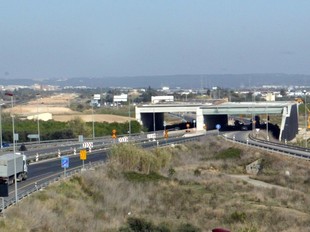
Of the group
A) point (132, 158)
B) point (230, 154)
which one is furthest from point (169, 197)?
point (230, 154)

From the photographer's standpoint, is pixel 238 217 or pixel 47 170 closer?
pixel 238 217

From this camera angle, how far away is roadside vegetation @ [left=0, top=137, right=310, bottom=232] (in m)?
40.5

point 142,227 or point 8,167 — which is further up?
point 8,167

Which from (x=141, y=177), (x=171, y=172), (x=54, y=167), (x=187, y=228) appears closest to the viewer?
(x=187, y=228)

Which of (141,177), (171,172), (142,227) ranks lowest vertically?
(171,172)

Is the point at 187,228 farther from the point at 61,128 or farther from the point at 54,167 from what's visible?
the point at 61,128

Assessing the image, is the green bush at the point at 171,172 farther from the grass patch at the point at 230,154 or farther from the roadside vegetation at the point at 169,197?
the grass patch at the point at 230,154

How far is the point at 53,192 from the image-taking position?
4622 cm

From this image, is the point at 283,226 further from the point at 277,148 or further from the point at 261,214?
the point at 277,148

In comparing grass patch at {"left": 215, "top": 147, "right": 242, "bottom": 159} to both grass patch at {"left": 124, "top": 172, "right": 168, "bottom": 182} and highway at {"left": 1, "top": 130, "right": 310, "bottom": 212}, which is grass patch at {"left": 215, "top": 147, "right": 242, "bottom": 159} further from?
grass patch at {"left": 124, "top": 172, "right": 168, "bottom": 182}

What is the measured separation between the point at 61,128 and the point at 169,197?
66.5 meters

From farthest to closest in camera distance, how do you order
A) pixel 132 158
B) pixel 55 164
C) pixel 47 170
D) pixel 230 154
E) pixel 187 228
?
pixel 230 154 < pixel 132 158 < pixel 55 164 < pixel 47 170 < pixel 187 228

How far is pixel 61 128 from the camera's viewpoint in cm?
12106

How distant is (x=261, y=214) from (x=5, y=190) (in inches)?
692
